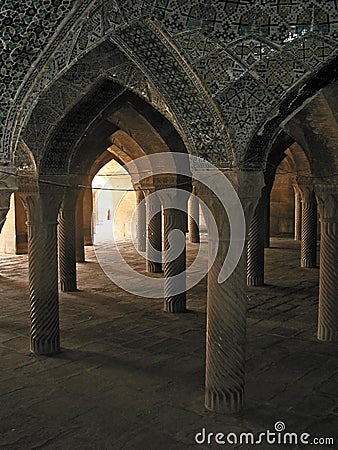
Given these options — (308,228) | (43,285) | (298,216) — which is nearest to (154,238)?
(308,228)

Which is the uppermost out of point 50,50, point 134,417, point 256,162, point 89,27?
point 89,27

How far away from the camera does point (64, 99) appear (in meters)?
6.00

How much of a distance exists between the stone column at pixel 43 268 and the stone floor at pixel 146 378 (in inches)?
11.4

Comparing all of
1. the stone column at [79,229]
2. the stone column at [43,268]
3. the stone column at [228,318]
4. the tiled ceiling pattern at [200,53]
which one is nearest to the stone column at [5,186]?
the tiled ceiling pattern at [200,53]

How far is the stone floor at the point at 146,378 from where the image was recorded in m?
4.55

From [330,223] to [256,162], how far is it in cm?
228

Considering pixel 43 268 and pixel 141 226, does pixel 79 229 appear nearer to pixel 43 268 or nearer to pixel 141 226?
pixel 141 226

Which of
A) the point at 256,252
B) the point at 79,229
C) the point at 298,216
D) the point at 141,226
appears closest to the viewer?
the point at 256,252

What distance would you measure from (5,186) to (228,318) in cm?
233

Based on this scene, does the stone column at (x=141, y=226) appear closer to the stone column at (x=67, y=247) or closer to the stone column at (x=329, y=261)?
the stone column at (x=67, y=247)

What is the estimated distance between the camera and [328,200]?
22.2 feet

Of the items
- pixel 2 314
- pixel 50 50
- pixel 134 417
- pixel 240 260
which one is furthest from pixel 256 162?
pixel 2 314

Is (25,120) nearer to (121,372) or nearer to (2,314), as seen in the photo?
(121,372)

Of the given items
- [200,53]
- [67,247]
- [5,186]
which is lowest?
[67,247]
